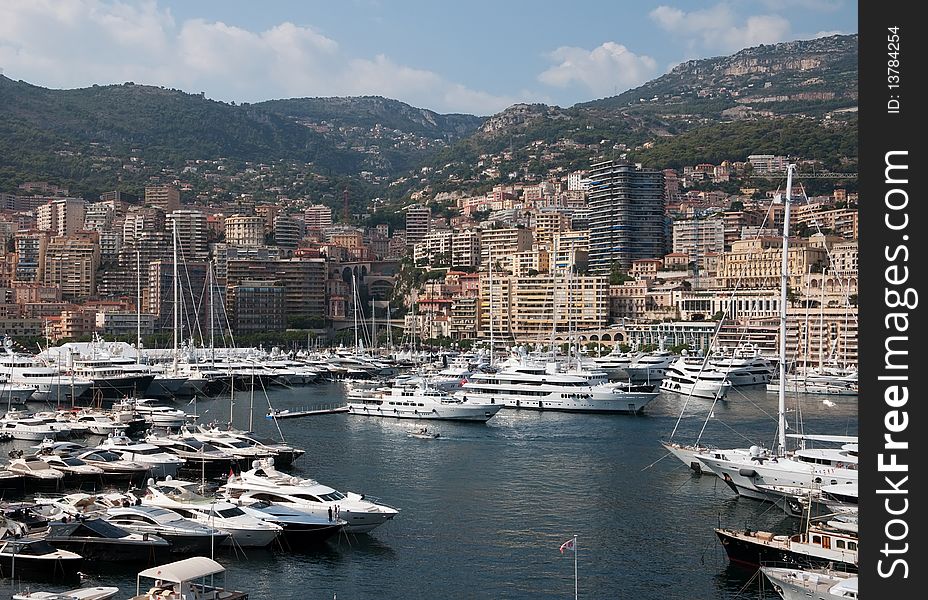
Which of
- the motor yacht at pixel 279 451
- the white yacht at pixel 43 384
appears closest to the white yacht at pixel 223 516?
the motor yacht at pixel 279 451

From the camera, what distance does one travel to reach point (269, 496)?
26594 mm

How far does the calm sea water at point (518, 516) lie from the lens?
2230cm

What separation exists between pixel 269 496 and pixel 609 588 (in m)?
8.55

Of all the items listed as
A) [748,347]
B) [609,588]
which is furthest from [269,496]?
[748,347]

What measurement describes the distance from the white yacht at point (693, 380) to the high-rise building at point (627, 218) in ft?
167

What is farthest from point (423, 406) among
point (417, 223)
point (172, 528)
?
point (417, 223)

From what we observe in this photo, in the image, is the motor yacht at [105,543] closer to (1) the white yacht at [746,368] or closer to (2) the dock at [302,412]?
(2) the dock at [302,412]

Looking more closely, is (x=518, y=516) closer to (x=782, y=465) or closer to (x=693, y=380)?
(x=782, y=465)

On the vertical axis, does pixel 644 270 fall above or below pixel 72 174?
below

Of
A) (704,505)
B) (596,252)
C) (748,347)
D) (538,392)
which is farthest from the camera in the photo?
(596,252)

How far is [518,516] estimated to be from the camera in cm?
2833

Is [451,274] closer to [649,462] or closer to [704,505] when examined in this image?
[649,462]
